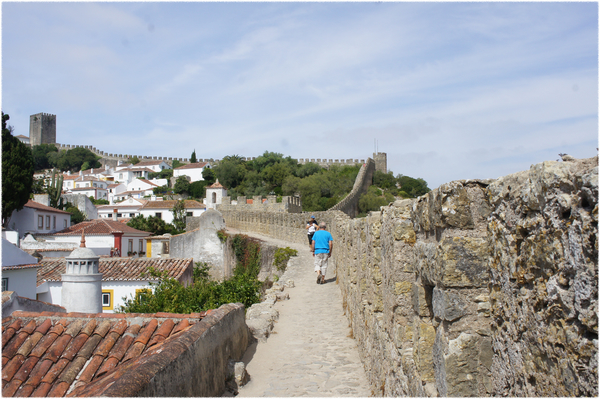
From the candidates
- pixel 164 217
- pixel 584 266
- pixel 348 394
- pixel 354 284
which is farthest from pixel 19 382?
pixel 164 217

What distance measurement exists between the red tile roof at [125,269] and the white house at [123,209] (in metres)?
45.3

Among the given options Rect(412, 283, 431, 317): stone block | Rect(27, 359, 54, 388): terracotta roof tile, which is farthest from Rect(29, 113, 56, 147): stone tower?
Rect(412, 283, 431, 317): stone block

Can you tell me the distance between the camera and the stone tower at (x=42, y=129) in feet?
393

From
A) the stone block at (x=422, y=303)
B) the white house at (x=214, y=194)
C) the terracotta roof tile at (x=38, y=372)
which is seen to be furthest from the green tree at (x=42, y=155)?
the stone block at (x=422, y=303)

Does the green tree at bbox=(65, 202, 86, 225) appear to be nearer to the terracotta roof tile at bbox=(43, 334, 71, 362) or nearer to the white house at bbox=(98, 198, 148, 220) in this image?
the white house at bbox=(98, 198, 148, 220)

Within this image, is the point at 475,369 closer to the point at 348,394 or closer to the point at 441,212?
the point at 441,212

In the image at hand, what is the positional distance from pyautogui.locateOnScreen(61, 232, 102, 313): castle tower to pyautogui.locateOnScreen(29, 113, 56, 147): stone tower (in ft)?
410

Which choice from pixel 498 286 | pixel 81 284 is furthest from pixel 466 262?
pixel 81 284

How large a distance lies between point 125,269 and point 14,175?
2441 centimetres

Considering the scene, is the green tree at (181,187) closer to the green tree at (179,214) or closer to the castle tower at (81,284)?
Answer: the green tree at (179,214)

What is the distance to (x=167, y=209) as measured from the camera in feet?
200

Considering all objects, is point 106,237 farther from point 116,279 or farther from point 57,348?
point 57,348

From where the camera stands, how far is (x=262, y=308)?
990 cm

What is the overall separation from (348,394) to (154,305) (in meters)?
7.89
